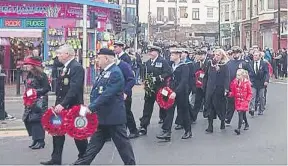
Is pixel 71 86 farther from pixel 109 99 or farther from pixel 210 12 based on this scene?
pixel 210 12

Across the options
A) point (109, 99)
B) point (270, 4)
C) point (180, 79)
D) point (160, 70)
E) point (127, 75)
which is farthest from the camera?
point (270, 4)

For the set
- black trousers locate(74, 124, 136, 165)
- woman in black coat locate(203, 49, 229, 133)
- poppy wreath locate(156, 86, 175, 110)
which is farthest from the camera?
woman in black coat locate(203, 49, 229, 133)

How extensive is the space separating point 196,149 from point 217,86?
2446mm

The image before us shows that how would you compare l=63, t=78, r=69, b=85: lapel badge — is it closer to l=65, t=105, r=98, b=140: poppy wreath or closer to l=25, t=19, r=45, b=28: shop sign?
l=65, t=105, r=98, b=140: poppy wreath

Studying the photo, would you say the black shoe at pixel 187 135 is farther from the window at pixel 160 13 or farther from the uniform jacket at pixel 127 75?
the window at pixel 160 13

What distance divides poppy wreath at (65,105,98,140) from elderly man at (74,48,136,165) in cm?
9

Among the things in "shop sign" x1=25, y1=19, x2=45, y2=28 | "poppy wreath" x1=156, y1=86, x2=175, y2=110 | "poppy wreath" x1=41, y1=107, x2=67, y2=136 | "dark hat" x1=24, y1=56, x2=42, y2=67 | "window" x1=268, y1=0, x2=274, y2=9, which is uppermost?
"window" x1=268, y1=0, x2=274, y2=9

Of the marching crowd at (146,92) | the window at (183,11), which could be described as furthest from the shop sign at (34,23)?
the window at (183,11)

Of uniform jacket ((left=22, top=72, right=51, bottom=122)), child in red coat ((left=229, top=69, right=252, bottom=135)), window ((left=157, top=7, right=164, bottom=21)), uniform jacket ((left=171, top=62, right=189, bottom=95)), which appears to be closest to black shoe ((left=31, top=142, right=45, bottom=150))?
uniform jacket ((left=22, top=72, right=51, bottom=122))

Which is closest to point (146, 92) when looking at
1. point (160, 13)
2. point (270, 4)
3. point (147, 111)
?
point (147, 111)

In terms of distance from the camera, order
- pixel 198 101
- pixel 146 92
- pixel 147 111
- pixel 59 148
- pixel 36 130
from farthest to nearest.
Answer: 1. pixel 198 101
2. pixel 147 111
3. pixel 146 92
4. pixel 36 130
5. pixel 59 148

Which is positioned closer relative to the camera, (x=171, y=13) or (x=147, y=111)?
(x=147, y=111)

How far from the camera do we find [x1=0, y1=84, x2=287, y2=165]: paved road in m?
9.08

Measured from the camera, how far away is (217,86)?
12.1 meters
